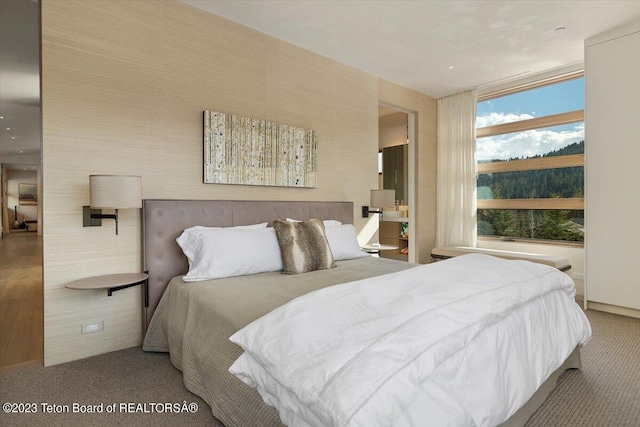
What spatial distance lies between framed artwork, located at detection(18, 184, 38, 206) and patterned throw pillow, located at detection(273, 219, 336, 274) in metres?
14.7

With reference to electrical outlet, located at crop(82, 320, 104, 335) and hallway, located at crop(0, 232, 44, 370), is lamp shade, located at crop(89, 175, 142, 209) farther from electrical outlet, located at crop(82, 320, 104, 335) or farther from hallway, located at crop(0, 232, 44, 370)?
hallway, located at crop(0, 232, 44, 370)

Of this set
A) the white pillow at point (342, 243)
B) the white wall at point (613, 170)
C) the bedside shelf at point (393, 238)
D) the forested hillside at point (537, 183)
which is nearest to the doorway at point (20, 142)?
the white pillow at point (342, 243)

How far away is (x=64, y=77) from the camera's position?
2.44 m

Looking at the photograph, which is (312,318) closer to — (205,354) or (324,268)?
(205,354)

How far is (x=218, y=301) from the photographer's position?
78.8 inches

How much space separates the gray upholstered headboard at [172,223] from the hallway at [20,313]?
35.7 inches

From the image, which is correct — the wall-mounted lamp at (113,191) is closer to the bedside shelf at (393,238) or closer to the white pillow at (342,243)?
the white pillow at (342,243)

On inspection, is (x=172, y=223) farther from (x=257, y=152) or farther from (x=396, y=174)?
(x=396, y=174)

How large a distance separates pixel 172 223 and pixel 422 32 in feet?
9.95

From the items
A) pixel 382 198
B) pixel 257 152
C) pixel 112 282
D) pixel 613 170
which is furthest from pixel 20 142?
pixel 613 170

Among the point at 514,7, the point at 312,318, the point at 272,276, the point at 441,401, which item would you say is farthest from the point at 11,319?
the point at 514,7

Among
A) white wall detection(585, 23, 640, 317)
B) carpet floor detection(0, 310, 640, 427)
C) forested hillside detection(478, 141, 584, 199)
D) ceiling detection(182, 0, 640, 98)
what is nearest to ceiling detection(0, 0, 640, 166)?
ceiling detection(182, 0, 640, 98)

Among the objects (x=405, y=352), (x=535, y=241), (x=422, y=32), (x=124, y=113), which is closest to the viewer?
(x=405, y=352)

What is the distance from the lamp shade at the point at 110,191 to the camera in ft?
7.63
